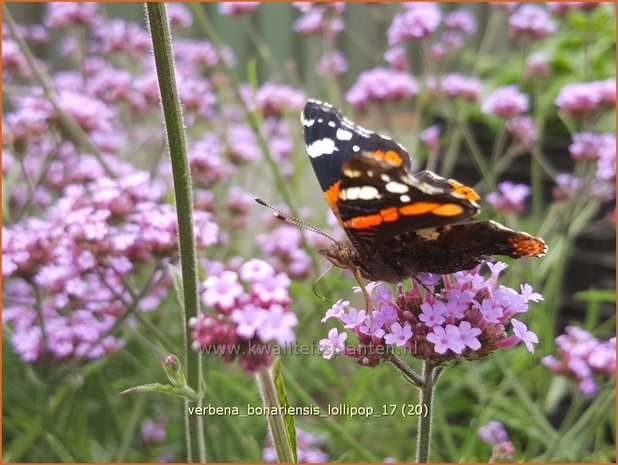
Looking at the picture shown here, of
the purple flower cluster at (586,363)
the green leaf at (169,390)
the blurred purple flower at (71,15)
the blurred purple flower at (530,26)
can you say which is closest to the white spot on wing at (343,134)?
the green leaf at (169,390)

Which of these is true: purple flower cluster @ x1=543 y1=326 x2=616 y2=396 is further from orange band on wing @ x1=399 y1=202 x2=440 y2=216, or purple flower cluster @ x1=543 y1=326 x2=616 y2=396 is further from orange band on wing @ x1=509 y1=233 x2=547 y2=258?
orange band on wing @ x1=399 y1=202 x2=440 y2=216

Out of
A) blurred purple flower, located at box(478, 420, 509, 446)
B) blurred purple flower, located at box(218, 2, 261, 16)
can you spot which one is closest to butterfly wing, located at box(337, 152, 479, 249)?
blurred purple flower, located at box(478, 420, 509, 446)

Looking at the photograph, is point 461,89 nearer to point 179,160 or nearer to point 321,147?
point 321,147

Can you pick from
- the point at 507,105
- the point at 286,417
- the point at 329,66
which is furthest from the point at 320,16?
the point at 286,417

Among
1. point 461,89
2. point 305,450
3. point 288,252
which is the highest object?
point 461,89

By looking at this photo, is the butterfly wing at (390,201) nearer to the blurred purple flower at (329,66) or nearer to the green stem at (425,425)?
the green stem at (425,425)

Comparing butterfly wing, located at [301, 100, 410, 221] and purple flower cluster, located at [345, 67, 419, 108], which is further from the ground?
purple flower cluster, located at [345, 67, 419, 108]

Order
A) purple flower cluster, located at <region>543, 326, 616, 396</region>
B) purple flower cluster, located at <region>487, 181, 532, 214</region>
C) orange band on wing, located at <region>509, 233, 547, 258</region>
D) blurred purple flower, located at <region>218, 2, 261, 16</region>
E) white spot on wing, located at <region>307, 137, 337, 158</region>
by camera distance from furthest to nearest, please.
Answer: blurred purple flower, located at <region>218, 2, 261, 16</region>
purple flower cluster, located at <region>487, 181, 532, 214</region>
purple flower cluster, located at <region>543, 326, 616, 396</region>
white spot on wing, located at <region>307, 137, 337, 158</region>
orange band on wing, located at <region>509, 233, 547, 258</region>
